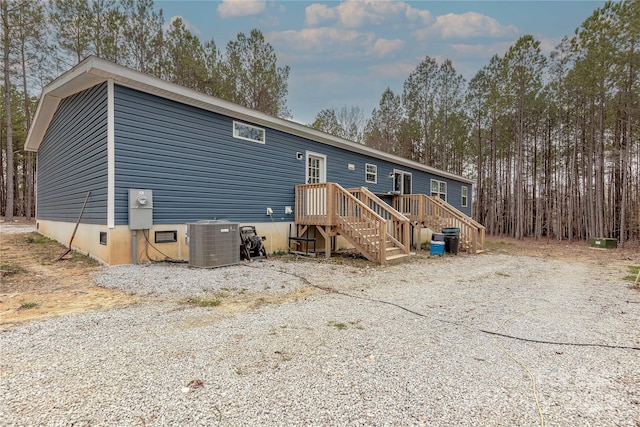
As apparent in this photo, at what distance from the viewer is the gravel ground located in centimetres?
172

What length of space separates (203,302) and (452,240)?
8.27 metres

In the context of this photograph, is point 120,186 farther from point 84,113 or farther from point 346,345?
point 346,345

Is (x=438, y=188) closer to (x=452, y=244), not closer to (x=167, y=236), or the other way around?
(x=452, y=244)

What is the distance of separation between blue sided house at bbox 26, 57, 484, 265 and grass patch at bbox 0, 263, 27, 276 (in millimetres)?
1171

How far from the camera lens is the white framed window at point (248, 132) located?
25.1 feet

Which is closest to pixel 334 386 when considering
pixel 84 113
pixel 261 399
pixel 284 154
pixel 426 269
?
pixel 261 399

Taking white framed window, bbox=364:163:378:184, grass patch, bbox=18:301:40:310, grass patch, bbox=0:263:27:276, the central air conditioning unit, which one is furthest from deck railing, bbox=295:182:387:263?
grass patch, bbox=0:263:27:276

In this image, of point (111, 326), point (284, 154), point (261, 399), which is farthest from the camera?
point (284, 154)

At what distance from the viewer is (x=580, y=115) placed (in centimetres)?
1577

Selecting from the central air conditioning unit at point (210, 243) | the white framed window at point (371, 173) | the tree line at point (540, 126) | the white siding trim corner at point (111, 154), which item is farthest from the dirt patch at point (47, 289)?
the tree line at point (540, 126)

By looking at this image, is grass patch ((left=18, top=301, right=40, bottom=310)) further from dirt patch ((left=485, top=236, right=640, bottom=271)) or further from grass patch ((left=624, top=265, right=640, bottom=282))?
dirt patch ((left=485, top=236, right=640, bottom=271))

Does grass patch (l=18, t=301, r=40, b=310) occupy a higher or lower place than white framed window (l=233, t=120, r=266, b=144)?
lower

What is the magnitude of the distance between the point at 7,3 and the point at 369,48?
16.2m

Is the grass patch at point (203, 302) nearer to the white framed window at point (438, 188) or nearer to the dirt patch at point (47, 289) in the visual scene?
the dirt patch at point (47, 289)
